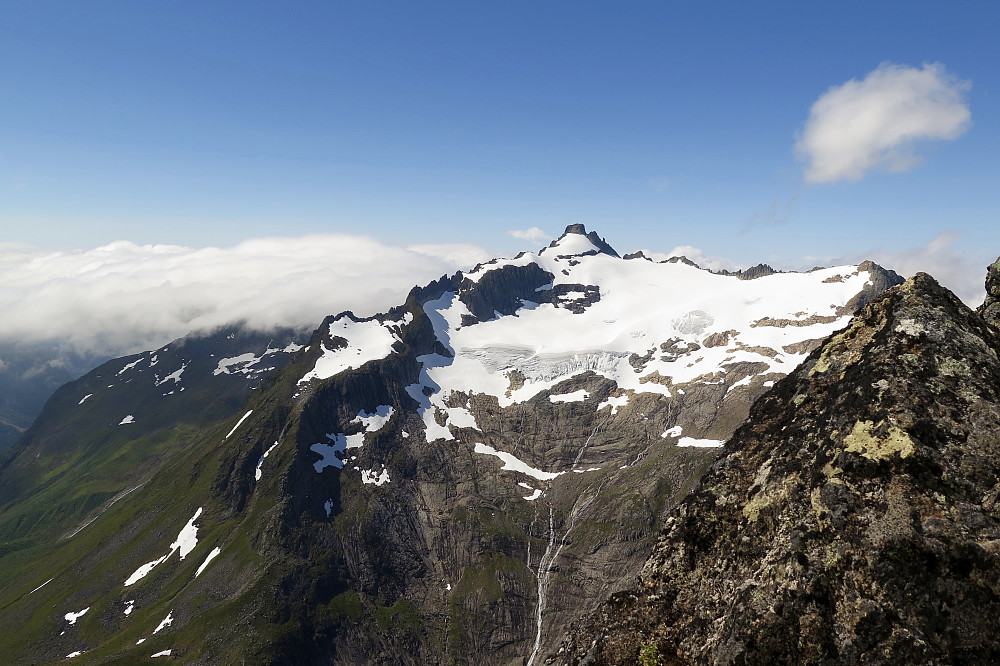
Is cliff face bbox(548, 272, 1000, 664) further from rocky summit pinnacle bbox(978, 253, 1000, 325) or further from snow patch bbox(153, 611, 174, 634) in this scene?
snow patch bbox(153, 611, 174, 634)

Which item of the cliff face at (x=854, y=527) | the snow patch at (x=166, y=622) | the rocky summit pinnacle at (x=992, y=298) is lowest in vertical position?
the snow patch at (x=166, y=622)

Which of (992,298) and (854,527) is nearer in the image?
(854,527)

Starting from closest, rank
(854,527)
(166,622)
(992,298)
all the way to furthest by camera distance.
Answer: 1. (854,527)
2. (992,298)
3. (166,622)

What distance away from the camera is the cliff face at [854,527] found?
1007 cm

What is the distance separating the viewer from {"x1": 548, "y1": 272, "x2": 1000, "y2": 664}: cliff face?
33.0 feet

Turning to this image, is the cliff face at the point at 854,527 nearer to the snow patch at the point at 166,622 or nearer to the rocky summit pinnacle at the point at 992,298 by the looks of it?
the rocky summit pinnacle at the point at 992,298

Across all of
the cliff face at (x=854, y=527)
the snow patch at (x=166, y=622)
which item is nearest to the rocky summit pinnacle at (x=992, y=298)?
the cliff face at (x=854, y=527)

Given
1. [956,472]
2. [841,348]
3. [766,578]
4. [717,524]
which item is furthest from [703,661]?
[841,348]

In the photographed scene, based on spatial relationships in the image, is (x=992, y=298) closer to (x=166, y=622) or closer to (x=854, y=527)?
(x=854, y=527)

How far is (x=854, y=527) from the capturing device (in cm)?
1139

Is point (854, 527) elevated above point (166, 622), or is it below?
above

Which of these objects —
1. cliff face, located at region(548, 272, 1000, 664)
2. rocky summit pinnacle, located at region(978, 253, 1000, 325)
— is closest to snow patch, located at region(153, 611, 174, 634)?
cliff face, located at region(548, 272, 1000, 664)

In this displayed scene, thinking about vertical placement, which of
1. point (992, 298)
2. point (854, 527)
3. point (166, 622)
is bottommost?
point (166, 622)

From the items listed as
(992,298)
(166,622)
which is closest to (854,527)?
(992,298)
